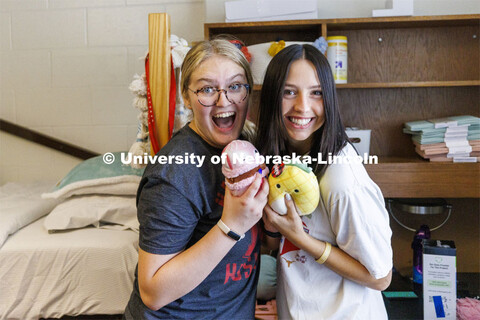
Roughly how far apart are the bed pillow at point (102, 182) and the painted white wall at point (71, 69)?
0.82 m

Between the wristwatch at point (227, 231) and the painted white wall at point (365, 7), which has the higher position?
the painted white wall at point (365, 7)

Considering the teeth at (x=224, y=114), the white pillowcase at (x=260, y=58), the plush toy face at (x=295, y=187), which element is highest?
the white pillowcase at (x=260, y=58)

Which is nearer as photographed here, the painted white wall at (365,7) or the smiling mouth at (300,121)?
the smiling mouth at (300,121)

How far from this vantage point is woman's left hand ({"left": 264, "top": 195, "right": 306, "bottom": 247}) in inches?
38.9

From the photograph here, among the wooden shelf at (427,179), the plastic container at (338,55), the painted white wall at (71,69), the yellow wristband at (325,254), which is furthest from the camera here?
the painted white wall at (71,69)

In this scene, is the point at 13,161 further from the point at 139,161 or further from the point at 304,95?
the point at 304,95

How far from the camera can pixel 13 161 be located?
2.81m

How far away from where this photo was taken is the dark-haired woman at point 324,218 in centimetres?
98

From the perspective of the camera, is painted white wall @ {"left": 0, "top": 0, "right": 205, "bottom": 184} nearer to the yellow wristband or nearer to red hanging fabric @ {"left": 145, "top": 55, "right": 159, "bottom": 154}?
red hanging fabric @ {"left": 145, "top": 55, "right": 159, "bottom": 154}

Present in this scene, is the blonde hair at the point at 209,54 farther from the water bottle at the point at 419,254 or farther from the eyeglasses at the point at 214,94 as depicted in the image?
the water bottle at the point at 419,254

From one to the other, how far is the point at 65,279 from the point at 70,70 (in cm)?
159

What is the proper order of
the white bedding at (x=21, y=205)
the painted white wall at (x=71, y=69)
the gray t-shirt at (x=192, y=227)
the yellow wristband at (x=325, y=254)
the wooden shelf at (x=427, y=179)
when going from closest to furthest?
the gray t-shirt at (x=192, y=227), the yellow wristband at (x=325, y=254), the white bedding at (x=21, y=205), the wooden shelf at (x=427, y=179), the painted white wall at (x=71, y=69)

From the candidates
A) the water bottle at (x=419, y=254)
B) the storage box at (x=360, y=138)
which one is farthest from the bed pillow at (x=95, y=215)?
the water bottle at (x=419, y=254)

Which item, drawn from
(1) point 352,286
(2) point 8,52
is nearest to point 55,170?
(2) point 8,52
